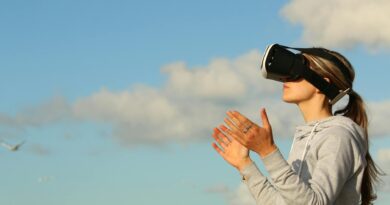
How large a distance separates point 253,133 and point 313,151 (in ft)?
2.78

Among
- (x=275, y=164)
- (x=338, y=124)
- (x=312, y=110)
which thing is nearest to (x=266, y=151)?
(x=275, y=164)

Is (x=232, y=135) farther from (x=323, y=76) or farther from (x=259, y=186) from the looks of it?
(x=323, y=76)

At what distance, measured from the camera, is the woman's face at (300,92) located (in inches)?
319

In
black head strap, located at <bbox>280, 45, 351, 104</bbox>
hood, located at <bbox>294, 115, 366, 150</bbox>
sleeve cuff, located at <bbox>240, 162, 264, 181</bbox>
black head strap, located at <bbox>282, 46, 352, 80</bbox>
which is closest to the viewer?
sleeve cuff, located at <bbox>240, 162, 264, 181</bbox>

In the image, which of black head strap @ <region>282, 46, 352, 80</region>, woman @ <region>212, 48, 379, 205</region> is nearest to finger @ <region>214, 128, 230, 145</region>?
woman @ <region>212, 48, 379, 205</region>

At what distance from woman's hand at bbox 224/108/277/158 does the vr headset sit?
3.31ft

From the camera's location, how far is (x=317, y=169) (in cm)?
743

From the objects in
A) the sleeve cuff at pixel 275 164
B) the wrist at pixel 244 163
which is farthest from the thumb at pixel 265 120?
the wrist at pixel 244 163

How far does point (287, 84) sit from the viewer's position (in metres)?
8.22

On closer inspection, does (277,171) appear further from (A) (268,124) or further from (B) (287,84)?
(B) (287,84)

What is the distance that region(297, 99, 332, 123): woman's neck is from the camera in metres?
8.16

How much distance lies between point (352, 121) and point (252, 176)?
124 cm

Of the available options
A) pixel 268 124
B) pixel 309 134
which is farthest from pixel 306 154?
pixel 268 124

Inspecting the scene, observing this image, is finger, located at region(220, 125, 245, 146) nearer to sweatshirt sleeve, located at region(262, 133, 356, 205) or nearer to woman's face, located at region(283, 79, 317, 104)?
sweatshirt sleeve, located at region(262, 133, 356, 205)
